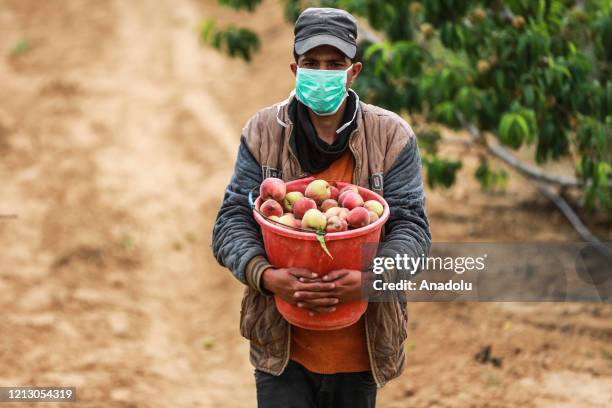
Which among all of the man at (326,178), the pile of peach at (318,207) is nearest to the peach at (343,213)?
the pile of peach at (318,207)

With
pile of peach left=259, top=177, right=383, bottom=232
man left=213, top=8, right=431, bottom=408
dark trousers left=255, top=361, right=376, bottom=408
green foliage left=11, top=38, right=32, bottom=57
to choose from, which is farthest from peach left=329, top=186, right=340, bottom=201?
green foliage left=11, top=38, right=32, bottom=57

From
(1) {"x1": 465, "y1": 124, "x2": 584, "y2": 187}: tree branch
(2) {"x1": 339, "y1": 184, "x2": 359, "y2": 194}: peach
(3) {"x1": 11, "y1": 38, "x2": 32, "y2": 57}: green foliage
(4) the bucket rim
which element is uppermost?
(3) {"x1": 11, "y1": 38, "x2": 32, "y2": 57}: green foliage

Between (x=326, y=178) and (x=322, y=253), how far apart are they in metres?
0.40

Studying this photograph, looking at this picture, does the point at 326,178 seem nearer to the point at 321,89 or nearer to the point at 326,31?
the point at 321,89

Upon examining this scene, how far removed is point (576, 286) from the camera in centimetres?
624

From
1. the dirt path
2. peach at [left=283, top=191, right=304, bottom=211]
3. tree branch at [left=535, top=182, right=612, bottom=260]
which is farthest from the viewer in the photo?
tree branch at [left=535, top=182, right=612, bottom=260]

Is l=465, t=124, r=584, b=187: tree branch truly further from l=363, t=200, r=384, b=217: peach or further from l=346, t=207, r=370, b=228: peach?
l=346, t=207, r=370, b=228: peach

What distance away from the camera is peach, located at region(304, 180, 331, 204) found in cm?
260

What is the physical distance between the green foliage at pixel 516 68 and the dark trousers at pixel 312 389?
2500 mm

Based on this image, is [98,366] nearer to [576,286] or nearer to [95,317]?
[95,317]

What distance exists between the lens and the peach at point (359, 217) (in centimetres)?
246

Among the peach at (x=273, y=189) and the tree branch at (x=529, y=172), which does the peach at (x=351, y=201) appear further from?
the tree branch at (x=529, y=172)

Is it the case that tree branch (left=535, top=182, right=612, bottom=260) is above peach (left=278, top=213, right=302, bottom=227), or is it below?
above

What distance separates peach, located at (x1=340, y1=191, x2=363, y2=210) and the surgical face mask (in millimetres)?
344
